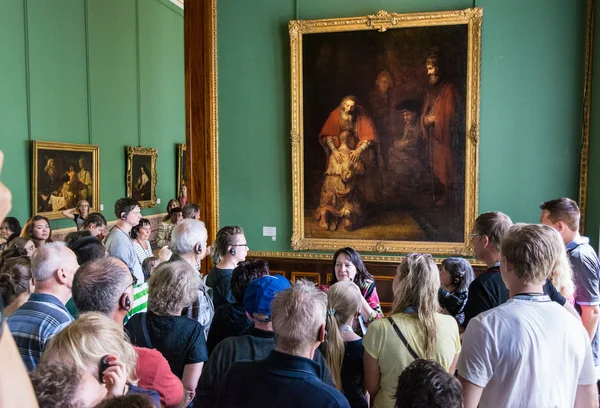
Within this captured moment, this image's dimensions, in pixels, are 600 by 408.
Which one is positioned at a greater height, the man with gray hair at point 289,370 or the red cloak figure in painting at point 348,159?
the red cloak figure in painting at point 348,159

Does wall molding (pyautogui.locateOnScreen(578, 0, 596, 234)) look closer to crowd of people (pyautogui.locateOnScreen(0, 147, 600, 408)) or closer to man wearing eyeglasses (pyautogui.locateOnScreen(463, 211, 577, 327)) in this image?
crowd of people (pyautogui.locateOnScreen(0, 147, 600, 408))

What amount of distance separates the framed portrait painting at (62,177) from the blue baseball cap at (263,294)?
8.60 meters

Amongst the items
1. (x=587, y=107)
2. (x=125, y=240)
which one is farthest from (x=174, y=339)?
(x=587, y=107)

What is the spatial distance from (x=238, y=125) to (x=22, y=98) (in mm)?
4460

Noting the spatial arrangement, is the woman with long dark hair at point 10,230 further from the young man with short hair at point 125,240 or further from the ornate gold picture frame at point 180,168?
the ornate gold picture frame at point 180,168

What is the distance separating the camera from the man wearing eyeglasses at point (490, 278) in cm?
336

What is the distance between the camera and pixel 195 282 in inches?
130

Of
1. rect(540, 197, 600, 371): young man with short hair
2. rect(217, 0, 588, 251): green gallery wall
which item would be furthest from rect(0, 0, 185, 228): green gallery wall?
rect(540, 197, 600, 371): young man with short hair

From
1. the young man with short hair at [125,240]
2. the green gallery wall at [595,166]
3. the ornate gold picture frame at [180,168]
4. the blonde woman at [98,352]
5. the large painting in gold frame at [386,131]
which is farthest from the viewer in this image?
the ornate gold picture frame at [180,168]

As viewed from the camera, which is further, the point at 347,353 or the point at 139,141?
the point at 139,141

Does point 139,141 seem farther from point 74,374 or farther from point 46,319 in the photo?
point 74,374

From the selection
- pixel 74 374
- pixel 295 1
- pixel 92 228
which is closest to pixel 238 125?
pixel 295 1

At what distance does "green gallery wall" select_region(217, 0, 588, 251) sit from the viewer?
7.80 m

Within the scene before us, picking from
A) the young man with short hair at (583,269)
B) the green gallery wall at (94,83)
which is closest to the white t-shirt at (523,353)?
the young man with short hair at (583,269)
